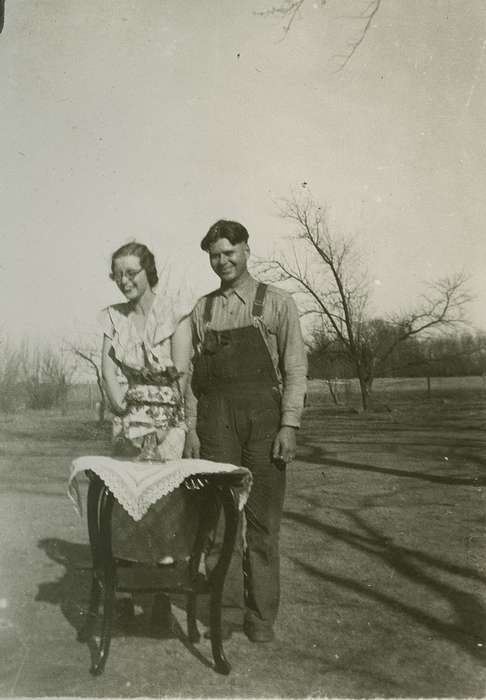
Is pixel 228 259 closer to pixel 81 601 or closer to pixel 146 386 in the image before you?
pixel 146 386

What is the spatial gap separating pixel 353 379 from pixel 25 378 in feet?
29.8

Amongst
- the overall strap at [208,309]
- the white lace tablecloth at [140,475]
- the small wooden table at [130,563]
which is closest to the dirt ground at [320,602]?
the small wooden table at [130,563]

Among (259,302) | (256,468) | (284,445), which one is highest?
(259,302)

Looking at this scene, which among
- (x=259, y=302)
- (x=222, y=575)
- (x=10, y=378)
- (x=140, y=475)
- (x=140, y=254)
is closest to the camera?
(x=140, y=475)

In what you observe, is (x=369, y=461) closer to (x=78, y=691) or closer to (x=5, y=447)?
(x=5, y=447)

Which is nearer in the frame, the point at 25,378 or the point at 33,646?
the point at 33,646

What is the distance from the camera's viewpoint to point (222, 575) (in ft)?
9.47

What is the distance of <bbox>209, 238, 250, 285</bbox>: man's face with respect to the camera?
10.5 ft

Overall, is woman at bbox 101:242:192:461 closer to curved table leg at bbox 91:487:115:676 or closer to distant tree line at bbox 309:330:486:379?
curved table leg at bbox 91:487:115:676

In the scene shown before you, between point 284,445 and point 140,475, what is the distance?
714mm

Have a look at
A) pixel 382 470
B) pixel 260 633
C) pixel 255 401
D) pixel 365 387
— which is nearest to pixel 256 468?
pixel 255 401

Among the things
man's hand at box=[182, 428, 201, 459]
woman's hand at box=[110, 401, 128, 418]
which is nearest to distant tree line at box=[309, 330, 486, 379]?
man's hand at box=[182, 428, 201, 459]

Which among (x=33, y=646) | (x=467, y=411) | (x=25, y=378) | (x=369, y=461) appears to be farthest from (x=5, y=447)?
(x=467, y=411)

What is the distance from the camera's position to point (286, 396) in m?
3.21
